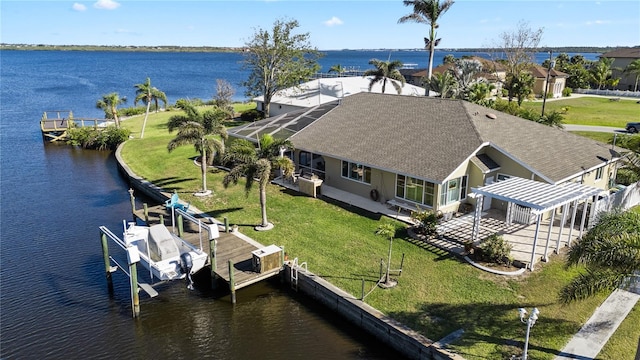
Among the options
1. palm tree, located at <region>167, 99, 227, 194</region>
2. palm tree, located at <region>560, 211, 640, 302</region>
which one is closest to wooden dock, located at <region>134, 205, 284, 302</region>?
palm tree, located at <region>167, 99, 227, 194</region>

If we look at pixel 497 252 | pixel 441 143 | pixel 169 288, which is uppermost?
pixel 441 143

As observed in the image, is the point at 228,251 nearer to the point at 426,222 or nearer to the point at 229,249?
the point at 229,249

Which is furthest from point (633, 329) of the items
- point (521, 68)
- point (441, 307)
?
point (521, 68)

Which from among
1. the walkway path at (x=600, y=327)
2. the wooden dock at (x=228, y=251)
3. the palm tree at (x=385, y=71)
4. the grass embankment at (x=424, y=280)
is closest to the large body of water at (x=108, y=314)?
the wooden dock at (x=228, y=251)

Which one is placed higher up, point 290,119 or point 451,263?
point 290,119

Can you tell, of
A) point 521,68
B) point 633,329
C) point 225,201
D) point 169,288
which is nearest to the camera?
point 633,329

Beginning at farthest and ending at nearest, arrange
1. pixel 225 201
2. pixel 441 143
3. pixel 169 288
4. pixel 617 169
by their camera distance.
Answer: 1. pixel 617 169
2. pixel 225 201
3. pixel 441 143
4. pixel 169 288

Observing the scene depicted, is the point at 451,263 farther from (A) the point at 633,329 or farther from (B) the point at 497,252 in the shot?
(A) the point at 633,329

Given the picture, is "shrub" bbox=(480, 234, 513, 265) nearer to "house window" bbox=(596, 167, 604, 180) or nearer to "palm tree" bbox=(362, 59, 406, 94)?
"house window" bbox=(596, 167, 604, 180)
